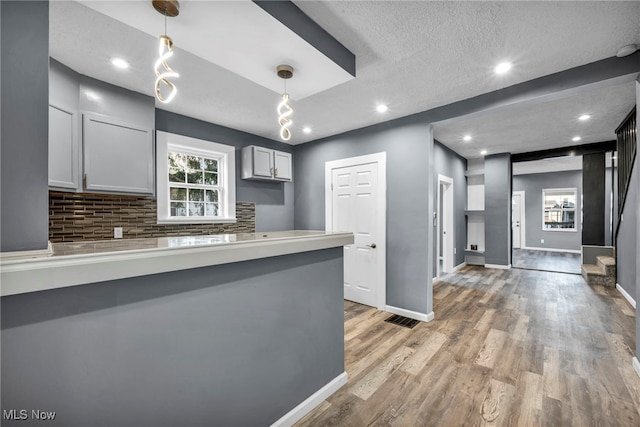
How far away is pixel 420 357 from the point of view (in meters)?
2.43

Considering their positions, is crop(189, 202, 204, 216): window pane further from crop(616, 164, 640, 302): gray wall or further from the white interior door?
the white interior door

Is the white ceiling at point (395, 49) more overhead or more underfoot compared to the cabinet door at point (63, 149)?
more overhead

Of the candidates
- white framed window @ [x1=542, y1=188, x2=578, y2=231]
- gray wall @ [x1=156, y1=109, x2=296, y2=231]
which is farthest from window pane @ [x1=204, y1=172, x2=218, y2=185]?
white framed window @ [x1=542, y1=188, x2=578, y2=231]

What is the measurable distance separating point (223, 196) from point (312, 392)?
2.83 m

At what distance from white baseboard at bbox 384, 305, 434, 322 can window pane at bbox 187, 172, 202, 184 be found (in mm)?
3074

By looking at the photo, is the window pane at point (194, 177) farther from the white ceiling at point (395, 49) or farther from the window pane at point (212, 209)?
the white ceiling at point (395, 49)

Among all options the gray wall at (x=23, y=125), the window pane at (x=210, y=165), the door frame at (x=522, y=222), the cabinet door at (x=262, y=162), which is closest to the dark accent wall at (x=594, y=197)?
the door frame at (x=522, y=222)

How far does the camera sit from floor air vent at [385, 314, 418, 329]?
312 centimetres

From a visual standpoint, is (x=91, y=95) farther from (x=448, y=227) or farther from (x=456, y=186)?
(x=456, y=186)

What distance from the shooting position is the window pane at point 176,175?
11.1ft

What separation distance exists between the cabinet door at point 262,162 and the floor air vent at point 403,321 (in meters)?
2.60

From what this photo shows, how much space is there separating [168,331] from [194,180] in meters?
2.82

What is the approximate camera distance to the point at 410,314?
3338 millimetres

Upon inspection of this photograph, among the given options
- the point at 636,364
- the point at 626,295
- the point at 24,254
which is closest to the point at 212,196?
the point at 24,254
